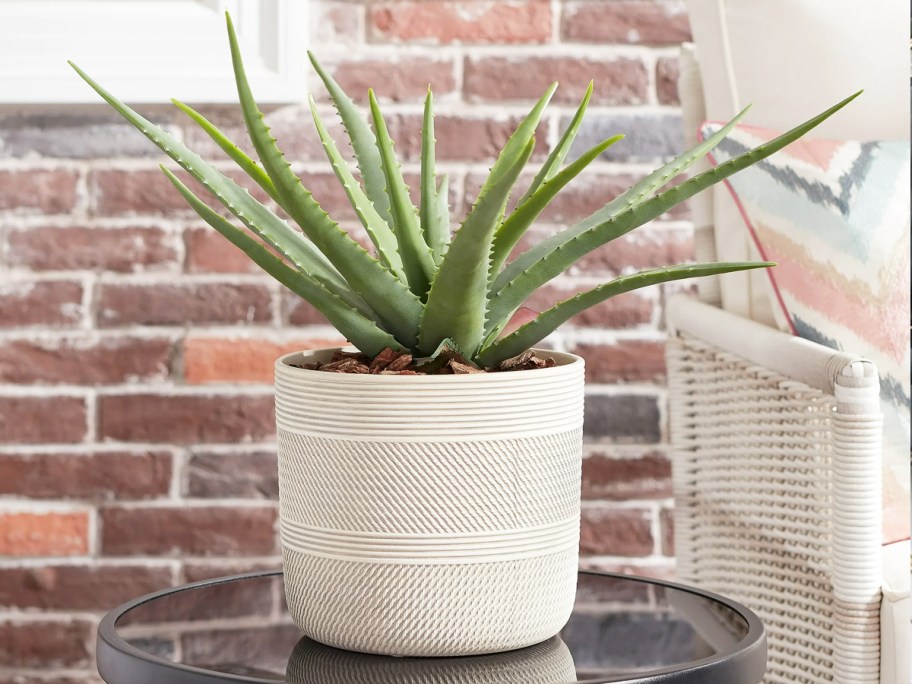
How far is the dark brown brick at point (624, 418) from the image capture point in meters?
1.46

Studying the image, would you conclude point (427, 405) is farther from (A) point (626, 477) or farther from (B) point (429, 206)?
(A) point (626, 477)

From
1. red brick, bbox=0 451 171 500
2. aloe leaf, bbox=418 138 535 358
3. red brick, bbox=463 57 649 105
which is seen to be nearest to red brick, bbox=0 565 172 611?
red brick, bbox=0 451 171 500

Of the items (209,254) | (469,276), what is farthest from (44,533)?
(469,276)

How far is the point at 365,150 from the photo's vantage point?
0.76 m

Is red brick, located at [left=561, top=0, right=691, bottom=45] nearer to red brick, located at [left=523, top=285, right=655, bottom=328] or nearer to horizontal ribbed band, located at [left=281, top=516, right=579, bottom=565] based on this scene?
red brick, located at [left=523, top=285, right=655, bottom=328]

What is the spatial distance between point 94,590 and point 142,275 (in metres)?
0.44

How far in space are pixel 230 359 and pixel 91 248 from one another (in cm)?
24

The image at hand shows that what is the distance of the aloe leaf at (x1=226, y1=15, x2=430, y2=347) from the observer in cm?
58

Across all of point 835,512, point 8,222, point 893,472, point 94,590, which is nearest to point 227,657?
point 835,512

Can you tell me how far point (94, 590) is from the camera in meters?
1.43

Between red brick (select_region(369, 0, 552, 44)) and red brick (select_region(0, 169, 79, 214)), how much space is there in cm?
48

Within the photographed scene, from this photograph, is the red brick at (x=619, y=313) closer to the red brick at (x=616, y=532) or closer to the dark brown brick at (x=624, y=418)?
the dark brown brick at (x=624, y=418)

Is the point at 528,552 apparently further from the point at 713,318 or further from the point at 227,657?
the point at 713,318

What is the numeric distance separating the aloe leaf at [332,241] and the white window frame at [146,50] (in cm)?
79
